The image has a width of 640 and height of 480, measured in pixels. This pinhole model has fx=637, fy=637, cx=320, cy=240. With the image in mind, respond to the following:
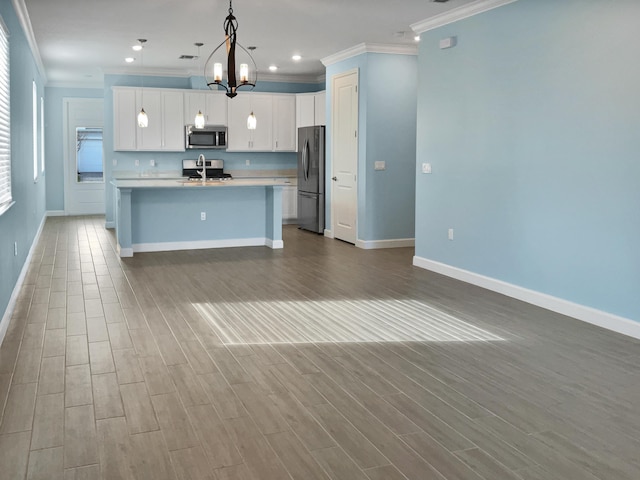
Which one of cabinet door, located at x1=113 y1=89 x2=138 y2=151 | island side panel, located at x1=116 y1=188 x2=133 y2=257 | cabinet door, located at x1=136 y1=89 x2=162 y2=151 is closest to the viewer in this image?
island side panel, located at x1=116 y1=188 x2=133 y2=257

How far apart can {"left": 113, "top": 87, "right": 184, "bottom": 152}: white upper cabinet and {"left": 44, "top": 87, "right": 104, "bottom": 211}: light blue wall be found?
297cm

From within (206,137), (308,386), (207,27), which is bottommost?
(308,386)

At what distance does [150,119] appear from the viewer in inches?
416

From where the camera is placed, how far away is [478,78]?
5.95 meters

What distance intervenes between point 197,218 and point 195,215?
47 millimetres

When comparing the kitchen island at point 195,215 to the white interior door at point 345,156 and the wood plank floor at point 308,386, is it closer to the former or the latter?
the white interior door at point 345,156

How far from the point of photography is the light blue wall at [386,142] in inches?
324

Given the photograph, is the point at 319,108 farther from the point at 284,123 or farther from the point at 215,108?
the point at 215,108

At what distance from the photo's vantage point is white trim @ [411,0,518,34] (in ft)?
18.6

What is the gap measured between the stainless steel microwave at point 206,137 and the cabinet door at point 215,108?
111 mm

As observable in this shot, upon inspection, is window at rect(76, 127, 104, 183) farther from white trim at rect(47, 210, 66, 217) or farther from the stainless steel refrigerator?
the stainless steel refrigerator

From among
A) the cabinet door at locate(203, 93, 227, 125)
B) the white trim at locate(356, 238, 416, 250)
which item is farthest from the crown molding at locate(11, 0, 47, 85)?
the white trim at locate(356, 238, 416, 250)

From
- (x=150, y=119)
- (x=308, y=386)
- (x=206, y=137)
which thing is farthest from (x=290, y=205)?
(x=308, y=386)

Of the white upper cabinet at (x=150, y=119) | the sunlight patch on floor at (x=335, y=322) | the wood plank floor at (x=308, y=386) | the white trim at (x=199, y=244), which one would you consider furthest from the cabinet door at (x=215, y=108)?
the sunlight patch on floor at (x=335, y=322)
